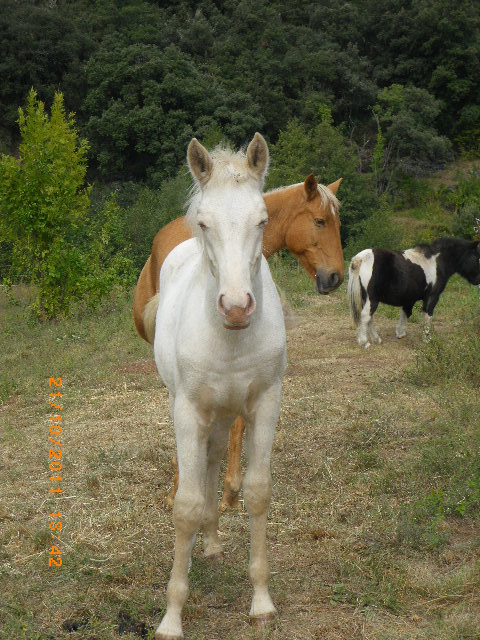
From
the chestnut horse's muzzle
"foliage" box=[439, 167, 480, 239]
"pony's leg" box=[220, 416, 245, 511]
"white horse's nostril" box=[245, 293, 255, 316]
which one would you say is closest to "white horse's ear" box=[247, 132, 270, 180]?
"white horse's nostril" box=[245, 293, 255, 316]

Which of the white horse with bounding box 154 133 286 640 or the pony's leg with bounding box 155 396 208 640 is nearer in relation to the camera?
the white horse with bounding box 154 133 286 640

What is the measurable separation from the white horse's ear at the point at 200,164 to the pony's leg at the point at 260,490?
0.87 metres

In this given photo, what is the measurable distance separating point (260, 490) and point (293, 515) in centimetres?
102

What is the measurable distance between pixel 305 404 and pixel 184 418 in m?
3.10

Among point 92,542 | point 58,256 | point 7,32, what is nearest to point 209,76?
point 7,32

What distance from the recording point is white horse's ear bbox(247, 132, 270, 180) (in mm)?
2893

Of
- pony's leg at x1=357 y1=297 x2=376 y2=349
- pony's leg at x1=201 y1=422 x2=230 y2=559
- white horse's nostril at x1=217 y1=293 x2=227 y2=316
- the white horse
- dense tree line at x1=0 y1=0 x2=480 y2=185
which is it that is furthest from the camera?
dense tree line at x1=0 y1=0 x2=480 y2=185

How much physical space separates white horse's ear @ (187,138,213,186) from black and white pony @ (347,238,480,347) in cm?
664

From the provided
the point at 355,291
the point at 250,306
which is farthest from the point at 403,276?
the point at 250,306

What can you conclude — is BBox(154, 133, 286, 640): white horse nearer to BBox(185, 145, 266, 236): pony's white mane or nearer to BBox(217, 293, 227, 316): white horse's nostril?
BBox(185, 145, 266, 236): pony's white mane

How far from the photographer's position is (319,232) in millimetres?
5160

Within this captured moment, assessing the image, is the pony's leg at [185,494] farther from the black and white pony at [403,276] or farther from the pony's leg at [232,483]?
the black and white pony at [403,276]

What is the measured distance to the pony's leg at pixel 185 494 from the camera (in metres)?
2.94
